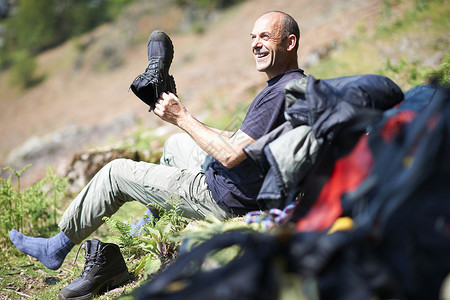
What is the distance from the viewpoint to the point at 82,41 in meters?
36.7

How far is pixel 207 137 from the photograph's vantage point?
2672 millimetres

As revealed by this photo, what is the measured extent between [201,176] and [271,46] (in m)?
1.18

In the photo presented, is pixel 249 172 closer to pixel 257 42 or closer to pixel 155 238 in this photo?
pixel 155 238

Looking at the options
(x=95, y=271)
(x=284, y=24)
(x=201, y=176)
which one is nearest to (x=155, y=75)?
(x=201, y=176)

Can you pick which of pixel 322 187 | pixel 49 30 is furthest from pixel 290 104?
pixel 49 30

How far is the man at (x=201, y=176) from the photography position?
106 inches

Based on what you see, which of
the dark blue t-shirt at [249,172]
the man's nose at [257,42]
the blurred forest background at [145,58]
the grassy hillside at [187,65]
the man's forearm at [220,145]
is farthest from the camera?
the blurred forest background at [145,58]

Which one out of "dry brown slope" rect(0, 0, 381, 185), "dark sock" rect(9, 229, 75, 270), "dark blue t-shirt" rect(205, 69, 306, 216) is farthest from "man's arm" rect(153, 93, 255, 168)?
"dry brown slope" rect(0, 0, 381, 185)

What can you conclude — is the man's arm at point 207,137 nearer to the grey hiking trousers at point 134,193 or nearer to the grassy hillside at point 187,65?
the grey hiking trousers at point 134,193

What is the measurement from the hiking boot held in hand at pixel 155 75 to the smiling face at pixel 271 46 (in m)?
0.72

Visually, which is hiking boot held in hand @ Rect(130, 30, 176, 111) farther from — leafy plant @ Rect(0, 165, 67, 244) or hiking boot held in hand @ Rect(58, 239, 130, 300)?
leafy plant @ Rect(0, 165, 67, 244)

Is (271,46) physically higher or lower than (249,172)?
higher

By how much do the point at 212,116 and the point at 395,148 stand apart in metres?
7.90

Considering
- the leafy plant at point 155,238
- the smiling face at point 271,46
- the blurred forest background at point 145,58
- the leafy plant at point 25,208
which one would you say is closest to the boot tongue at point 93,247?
the leafy plant at point 155,238
